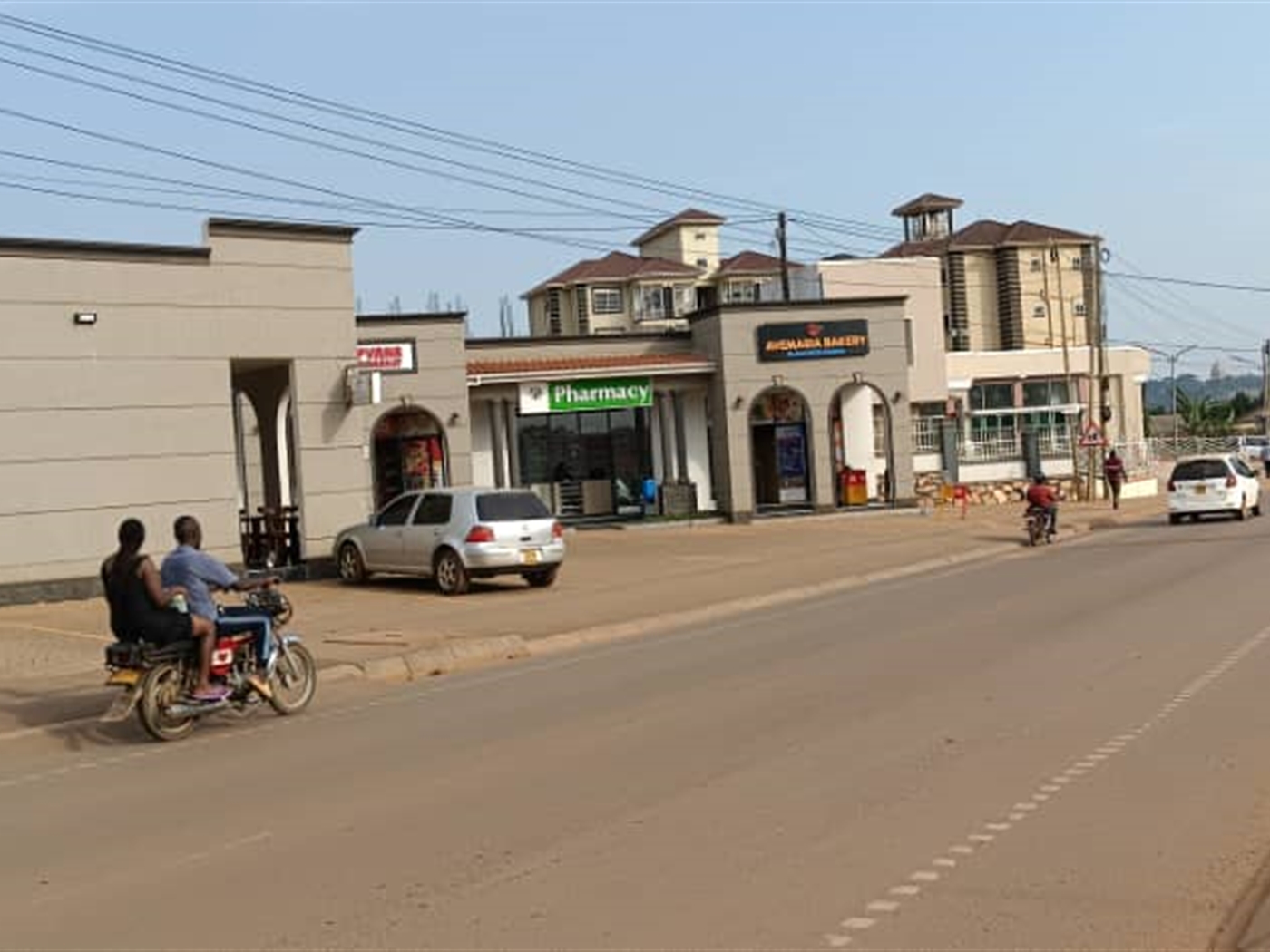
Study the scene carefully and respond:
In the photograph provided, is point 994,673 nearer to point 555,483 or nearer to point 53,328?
point 53,328

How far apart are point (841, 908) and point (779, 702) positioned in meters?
5.87

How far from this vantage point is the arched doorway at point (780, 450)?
43500 millimetres

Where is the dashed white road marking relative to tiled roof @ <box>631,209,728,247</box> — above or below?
below

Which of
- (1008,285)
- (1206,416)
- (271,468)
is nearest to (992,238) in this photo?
(1008,285)

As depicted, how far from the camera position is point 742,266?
87.7 m

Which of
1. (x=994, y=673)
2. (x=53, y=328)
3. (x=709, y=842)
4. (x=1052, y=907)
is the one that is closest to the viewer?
(x=1052, y=907)

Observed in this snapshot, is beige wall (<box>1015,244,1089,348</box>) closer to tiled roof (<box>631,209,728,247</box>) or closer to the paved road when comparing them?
tiled roof (<box>631,209,728,247</box>)

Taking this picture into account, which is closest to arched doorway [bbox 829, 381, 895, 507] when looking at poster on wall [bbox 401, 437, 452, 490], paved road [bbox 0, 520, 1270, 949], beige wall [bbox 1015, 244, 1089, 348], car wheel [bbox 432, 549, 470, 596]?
poster on wall [bbox 401, 437, 452, 490]

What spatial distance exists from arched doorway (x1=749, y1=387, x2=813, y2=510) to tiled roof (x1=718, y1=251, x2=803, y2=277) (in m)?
42.0

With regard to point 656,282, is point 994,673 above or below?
below

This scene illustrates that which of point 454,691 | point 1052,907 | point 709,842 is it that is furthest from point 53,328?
point 1052,907

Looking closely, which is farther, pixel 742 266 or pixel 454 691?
pixel 742 266

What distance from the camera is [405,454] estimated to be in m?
38.4

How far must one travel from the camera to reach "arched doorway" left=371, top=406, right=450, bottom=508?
37.9m
